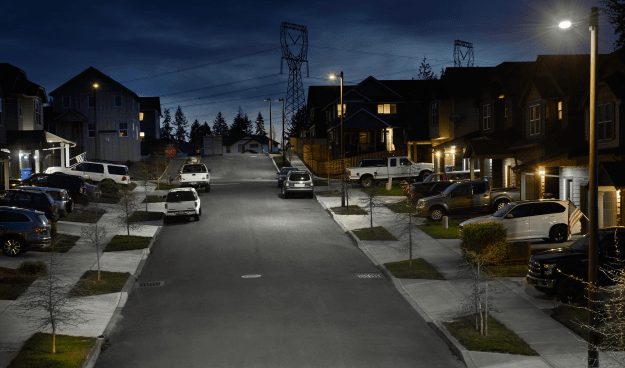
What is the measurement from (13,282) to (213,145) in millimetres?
67440

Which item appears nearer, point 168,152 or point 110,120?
point 168,152

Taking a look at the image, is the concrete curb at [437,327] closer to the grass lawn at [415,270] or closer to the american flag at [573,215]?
the grass lawn at [415,270]

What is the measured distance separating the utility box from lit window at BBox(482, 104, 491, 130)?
165 feet

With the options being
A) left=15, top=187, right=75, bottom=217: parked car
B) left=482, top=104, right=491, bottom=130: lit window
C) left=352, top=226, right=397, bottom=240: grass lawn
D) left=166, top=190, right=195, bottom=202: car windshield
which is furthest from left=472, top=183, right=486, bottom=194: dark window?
left=15, top=187, right=75, bottom=217: parked car

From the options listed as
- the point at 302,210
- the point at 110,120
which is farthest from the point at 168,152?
the point at 302,210

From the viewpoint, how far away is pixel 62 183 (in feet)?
113

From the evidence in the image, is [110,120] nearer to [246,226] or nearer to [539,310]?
[246,226]

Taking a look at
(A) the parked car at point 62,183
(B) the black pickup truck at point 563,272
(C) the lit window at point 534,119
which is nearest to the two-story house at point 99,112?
(A) the parked car at point 62,183

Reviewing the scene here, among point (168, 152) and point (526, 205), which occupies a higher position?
point (168, 152)

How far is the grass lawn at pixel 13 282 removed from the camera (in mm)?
16125

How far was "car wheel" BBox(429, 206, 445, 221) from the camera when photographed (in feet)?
94.6

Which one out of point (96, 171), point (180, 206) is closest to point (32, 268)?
point (180, 206)

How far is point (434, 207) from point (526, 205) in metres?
6.88

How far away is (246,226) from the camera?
92.4ft
